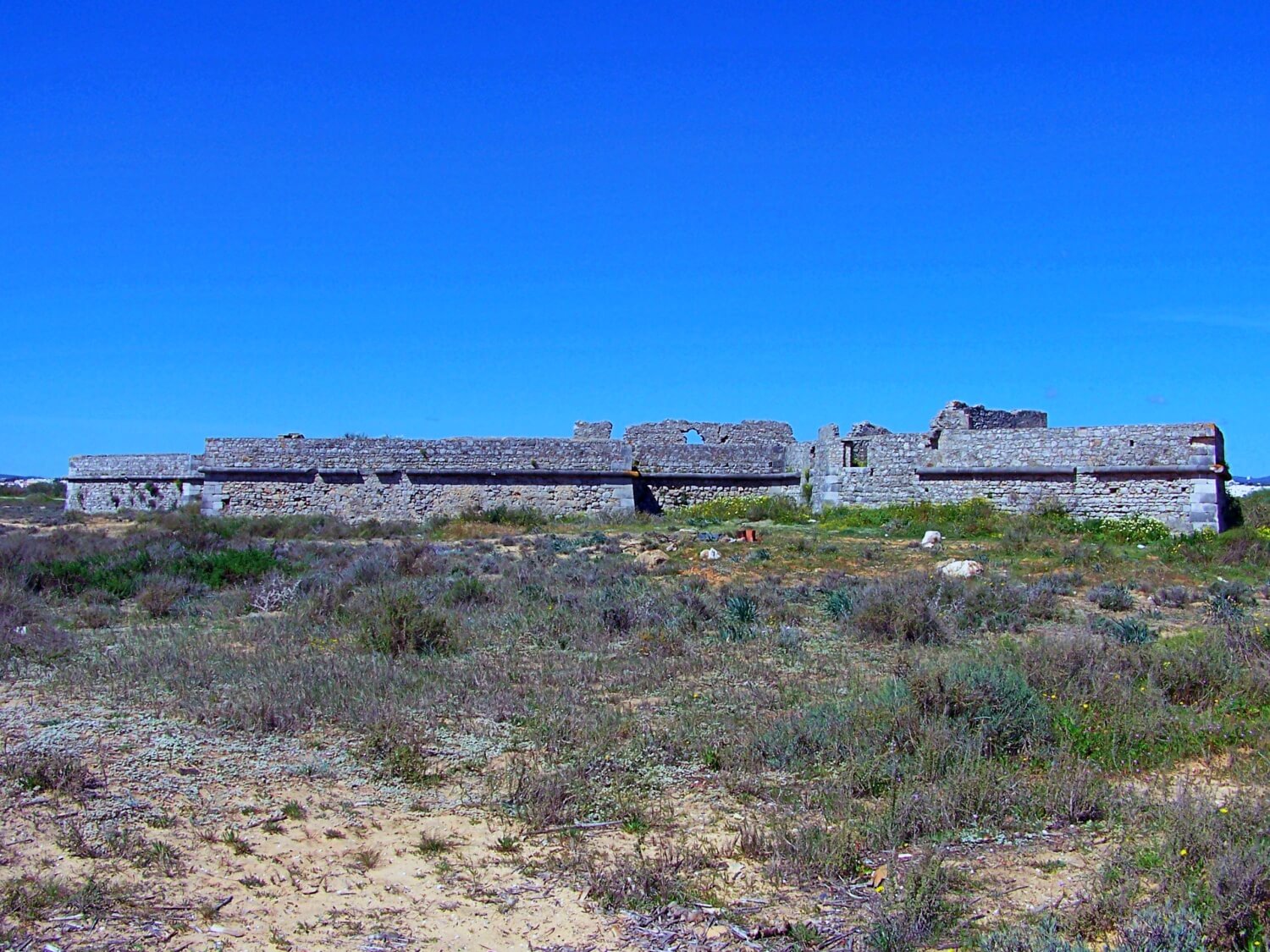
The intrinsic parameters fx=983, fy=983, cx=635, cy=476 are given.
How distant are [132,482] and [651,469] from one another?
1570 centimetres

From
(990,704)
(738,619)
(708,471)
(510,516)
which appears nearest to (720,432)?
(708,471)

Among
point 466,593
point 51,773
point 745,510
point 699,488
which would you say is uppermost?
point 699,488

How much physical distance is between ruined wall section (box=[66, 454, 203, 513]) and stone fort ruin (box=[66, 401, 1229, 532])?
25.8 inches

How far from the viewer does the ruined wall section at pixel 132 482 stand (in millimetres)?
27938

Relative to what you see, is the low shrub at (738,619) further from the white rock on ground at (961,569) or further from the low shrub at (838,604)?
the white rock on ground at (961,569)

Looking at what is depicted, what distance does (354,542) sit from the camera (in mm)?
19891

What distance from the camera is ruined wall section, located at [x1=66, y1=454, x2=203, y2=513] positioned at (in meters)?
27.9

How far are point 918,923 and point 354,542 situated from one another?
57.3 ft

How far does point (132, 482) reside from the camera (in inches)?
1138

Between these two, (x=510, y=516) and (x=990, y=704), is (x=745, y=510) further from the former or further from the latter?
(x=990, y=704)

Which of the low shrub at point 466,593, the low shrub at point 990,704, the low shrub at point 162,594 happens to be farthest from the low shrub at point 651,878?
the low shrub at point 162,594

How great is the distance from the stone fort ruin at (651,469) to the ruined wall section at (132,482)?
2.15 feet

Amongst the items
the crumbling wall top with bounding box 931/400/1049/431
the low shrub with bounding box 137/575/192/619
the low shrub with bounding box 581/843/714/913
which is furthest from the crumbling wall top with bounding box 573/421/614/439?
the low shrub with bounding box 581/843/714/913

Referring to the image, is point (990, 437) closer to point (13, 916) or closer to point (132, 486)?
point (13, 916)
